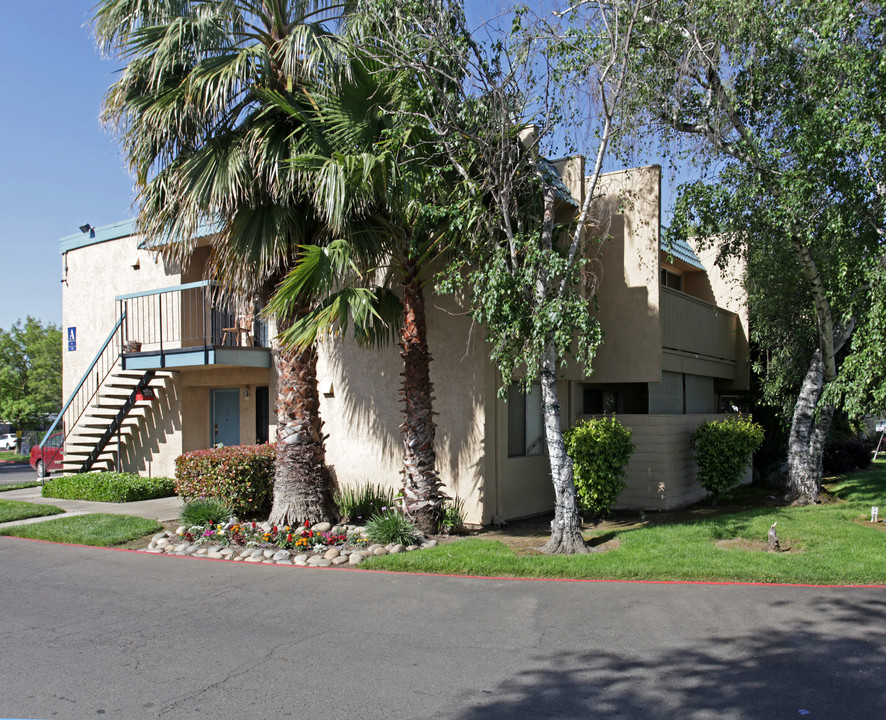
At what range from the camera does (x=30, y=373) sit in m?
35.3

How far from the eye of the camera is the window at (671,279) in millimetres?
18109

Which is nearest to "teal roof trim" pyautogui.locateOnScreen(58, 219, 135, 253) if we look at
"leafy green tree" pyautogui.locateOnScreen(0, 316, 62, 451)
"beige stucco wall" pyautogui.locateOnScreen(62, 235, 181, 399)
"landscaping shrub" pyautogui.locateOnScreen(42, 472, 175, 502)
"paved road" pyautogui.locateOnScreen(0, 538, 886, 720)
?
"beige stucco wall" pyautogui.locateOnScreen(62, 235, 181, 399)

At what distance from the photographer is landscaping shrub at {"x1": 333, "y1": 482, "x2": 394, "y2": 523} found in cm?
1188

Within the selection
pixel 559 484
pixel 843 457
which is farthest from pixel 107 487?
pixel 843 457

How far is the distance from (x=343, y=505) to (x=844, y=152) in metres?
9.31

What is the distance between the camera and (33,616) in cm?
700

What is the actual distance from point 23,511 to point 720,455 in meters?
12.8

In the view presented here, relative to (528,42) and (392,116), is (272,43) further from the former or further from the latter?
(528,42)

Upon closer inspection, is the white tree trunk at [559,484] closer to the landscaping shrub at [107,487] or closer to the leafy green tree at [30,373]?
the landscaping shrub at [107,487]

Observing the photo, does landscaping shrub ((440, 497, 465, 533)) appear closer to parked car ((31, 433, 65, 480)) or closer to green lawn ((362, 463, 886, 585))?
green lawn ((362, 463, 886, 585))

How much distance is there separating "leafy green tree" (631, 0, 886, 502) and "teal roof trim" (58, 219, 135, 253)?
12567 millimetres

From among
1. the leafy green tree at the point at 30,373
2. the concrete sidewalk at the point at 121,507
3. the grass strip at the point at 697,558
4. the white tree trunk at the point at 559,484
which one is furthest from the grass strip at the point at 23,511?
the leafy green tree at the point at 30,373

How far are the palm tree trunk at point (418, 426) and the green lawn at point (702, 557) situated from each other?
0.85m

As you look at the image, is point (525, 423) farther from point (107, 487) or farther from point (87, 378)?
point (87, 378)
